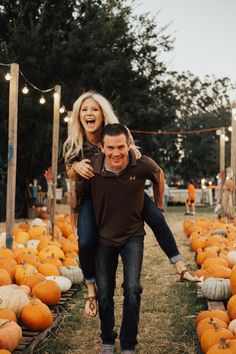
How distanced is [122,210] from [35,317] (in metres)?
1.38

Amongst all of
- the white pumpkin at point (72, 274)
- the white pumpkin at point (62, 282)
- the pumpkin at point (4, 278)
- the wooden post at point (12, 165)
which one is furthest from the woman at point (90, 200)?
the wooden post at point (12, 165)

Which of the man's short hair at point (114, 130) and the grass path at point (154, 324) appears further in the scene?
the grass path at point (154, 324)

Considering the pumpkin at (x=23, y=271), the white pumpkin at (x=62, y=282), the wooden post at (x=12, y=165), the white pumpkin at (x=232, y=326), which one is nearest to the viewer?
the white pumpkin at (x=232, y=326)

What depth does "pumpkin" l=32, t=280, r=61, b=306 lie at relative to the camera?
4.96 m

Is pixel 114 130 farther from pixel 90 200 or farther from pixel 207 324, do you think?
pixel 207 324

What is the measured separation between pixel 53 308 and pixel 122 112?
1336cm

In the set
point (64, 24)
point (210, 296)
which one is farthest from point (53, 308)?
point (64, 24)

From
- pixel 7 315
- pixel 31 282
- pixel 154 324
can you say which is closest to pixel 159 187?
pixel 7 315

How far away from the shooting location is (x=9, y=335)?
3619 mm

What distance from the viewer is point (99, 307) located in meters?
3.67

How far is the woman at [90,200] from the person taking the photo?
3.50 metres

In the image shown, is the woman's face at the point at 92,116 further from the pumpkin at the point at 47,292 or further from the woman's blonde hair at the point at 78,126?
the pumpkin at the point at 47,292

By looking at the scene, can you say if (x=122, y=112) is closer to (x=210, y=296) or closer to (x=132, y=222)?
(x=210, y=296)

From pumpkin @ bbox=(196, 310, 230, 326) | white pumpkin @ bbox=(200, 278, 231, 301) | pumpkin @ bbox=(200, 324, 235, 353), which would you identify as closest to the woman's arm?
pumpkin @ bbox=(200, 324, 235, 353)
